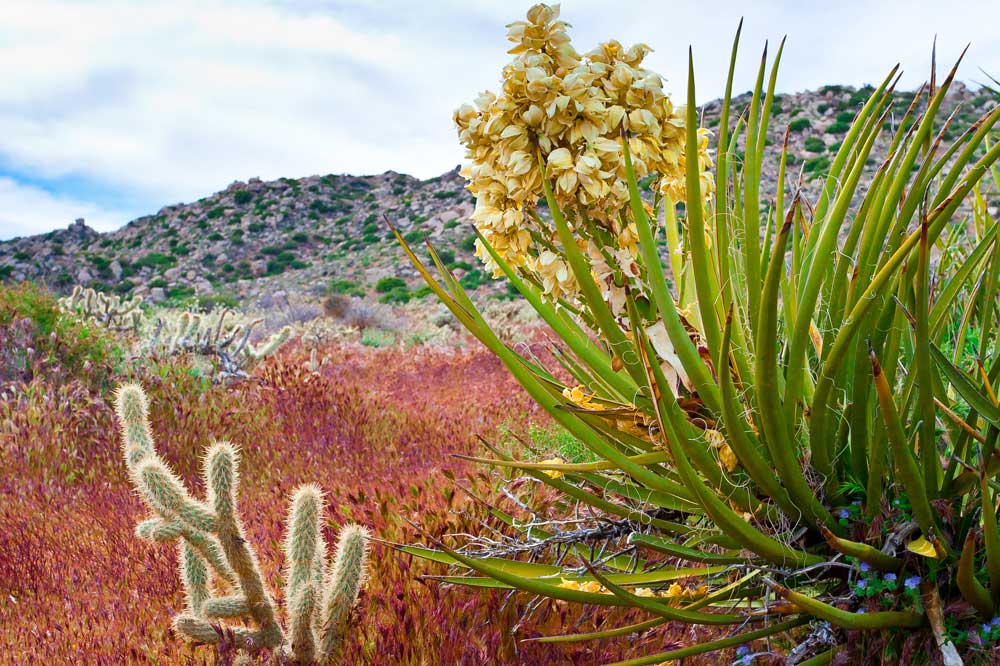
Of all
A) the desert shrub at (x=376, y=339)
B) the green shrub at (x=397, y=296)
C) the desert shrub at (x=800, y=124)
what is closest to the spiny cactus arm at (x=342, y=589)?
the desert shrub at (x=376, y=339)

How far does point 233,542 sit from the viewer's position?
222cm

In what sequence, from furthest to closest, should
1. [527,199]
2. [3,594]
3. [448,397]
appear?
[448,397], [3,594], [527,199]

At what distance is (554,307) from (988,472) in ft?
3.58

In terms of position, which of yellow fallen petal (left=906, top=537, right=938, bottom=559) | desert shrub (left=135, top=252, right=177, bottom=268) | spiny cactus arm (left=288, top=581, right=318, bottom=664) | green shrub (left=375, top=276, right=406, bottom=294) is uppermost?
desert shrub (left=135, top=252, right=177, bottom=268)

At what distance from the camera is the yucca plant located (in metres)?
1.58

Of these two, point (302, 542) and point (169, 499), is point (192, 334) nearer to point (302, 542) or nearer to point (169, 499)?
point (169, 499)

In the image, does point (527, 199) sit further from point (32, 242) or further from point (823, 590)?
point (32, 242)

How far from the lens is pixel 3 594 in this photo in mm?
3219

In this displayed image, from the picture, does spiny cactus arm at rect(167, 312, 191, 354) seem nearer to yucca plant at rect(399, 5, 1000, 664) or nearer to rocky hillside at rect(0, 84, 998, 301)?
yucca plant at rect(399, 5, 1000, 664)

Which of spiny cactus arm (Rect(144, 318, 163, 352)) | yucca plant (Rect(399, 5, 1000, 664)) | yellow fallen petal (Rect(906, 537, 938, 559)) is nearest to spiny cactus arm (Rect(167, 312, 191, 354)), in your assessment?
spiny cactus arm (Rect(144, 318, 163, 352))

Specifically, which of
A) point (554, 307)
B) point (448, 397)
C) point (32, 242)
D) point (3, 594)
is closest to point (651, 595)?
point (554, 307)

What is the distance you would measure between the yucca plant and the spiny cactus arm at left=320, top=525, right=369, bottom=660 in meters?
0.23

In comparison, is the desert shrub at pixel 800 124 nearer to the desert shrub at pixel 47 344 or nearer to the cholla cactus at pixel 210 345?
the cholla cactus at pixel 210 345

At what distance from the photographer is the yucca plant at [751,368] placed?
5.17ft
